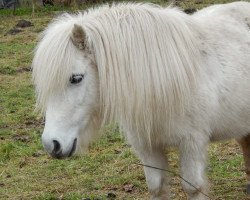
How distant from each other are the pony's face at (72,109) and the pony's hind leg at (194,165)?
2.00ft

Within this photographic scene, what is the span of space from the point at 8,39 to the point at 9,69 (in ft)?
7.32

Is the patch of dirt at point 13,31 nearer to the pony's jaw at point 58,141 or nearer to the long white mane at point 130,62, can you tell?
the long white mane at point 130,62

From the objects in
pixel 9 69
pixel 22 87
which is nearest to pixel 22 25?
pixel 9 69

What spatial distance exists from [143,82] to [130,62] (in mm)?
124

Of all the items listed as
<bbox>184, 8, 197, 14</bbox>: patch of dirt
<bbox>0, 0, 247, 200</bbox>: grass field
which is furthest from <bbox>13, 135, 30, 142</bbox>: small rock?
A: <bbox>184, 8, 197, 14</bbox>: patch of dirt

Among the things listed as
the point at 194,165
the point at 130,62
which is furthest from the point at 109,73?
the point at 194,165

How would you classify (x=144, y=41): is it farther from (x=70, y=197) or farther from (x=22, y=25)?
(x=22, y=25)

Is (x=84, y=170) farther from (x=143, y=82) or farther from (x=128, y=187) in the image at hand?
(x=143, y=82)

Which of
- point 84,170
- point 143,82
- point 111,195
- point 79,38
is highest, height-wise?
point 79,38

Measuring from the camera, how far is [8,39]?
10.8 meters

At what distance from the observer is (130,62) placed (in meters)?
3.19

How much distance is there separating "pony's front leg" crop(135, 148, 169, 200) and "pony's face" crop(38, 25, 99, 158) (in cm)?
56

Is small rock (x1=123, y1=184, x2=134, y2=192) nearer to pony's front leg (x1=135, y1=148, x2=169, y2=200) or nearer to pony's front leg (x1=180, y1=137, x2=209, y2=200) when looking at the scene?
pony's front leg (x1=135, y1=148, x2=169, y2=200)

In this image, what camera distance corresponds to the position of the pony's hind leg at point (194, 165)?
3488mm
